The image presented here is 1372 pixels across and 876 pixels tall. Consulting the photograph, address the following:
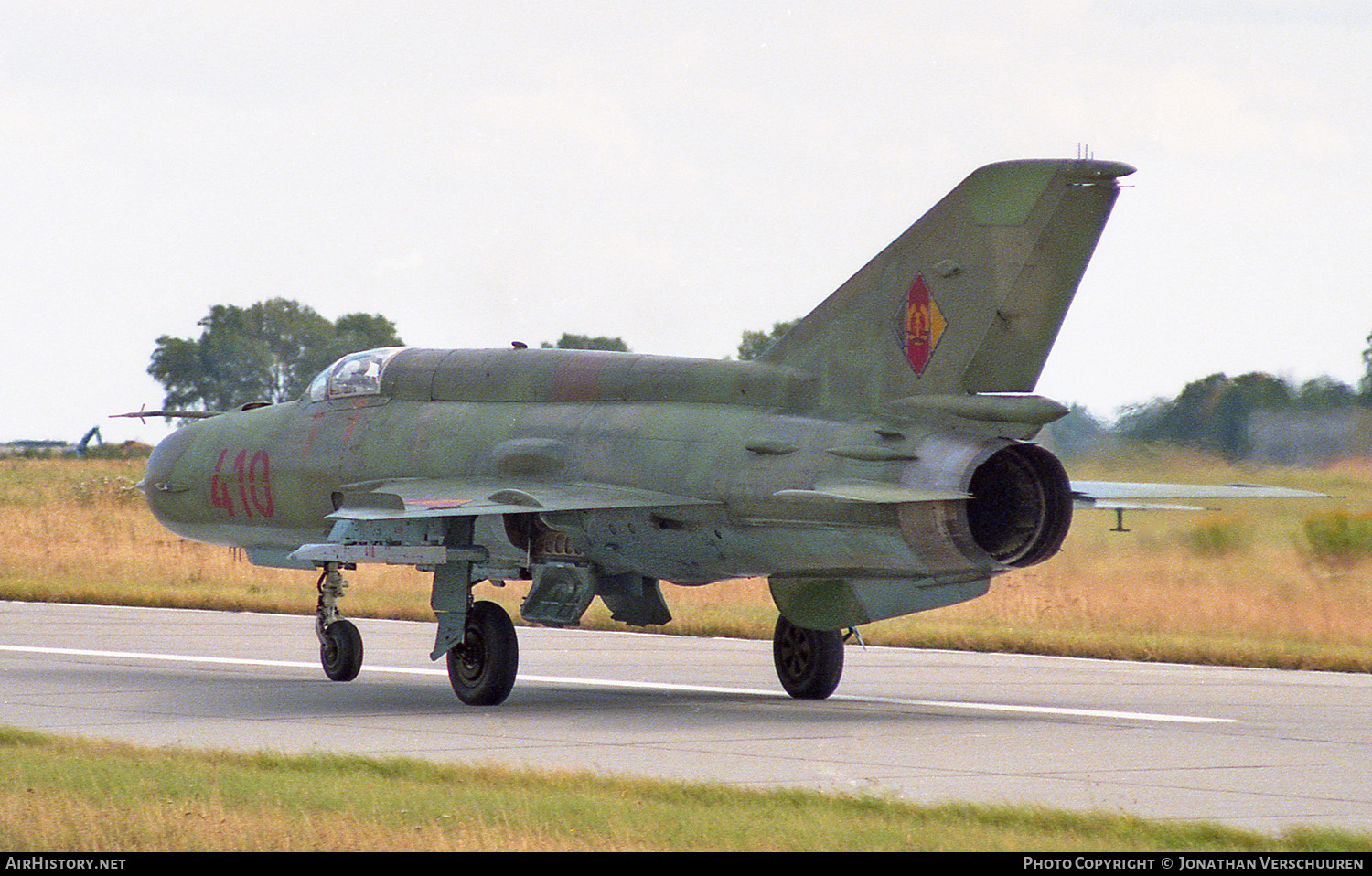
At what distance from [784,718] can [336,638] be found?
17.2 feet

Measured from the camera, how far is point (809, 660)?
17.3 m

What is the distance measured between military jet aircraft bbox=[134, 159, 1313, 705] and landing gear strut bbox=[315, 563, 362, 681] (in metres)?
0.04

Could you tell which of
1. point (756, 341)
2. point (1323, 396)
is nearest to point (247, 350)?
point (756, 341)

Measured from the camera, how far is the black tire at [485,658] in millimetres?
16375

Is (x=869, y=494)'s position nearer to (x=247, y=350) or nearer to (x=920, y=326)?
(x=920, y=326)

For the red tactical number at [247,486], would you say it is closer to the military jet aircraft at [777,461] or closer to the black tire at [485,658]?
the military jet aircraft at [777,461]

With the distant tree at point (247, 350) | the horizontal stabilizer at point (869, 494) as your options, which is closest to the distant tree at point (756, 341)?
the distant tree at point (247, 350)

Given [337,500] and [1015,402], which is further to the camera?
[337,500]

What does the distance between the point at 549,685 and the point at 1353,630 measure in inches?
377

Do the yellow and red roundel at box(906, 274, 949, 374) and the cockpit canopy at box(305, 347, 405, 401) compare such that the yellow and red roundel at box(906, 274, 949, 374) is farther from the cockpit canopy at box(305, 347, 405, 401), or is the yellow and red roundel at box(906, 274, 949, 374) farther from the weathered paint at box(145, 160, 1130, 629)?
the cockpit canopy at box(305, 347, 405, 401)

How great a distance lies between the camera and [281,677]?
19453 mm

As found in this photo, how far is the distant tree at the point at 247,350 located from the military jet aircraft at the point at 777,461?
6474 centimetres
